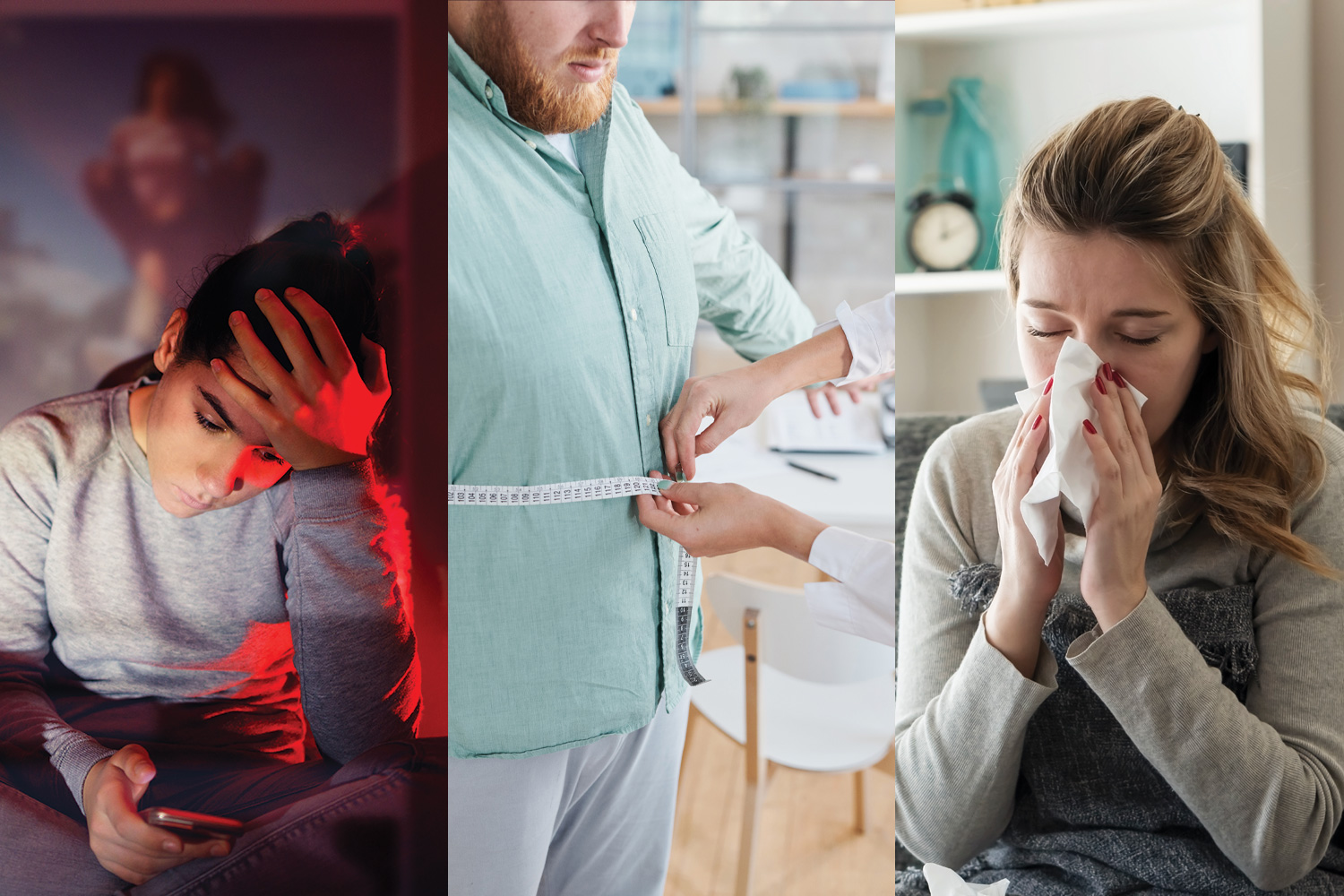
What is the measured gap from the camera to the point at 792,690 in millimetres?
853

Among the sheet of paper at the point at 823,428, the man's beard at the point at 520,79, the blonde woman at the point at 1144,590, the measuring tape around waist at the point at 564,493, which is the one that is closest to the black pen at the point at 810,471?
the sheet of paper at the point at 823,428

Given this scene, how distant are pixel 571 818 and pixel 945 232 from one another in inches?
50.2

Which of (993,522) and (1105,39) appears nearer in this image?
(993,522)

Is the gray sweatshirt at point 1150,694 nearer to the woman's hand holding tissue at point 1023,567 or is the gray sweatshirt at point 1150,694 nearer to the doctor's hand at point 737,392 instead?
the woman's hand holding tissue at point 1023,567

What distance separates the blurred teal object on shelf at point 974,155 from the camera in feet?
5.40

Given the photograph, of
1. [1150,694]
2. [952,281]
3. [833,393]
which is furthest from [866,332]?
[952,281]

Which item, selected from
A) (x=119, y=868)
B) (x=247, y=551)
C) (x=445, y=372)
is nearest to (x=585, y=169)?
(x=445, y=372)

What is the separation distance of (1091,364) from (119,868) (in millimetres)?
1008

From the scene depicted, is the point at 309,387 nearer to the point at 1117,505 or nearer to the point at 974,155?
the point at 1117,505

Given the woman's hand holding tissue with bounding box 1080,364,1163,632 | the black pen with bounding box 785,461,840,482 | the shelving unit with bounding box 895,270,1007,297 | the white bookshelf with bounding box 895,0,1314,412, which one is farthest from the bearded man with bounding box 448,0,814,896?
the shelving unit with bounding box 895,270,1007,297

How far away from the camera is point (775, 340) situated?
789mm

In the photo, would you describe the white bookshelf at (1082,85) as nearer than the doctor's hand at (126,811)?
No

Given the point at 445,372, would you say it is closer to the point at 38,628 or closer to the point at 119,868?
the point at 38,628

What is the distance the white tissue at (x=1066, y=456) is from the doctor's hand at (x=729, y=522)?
23cm
